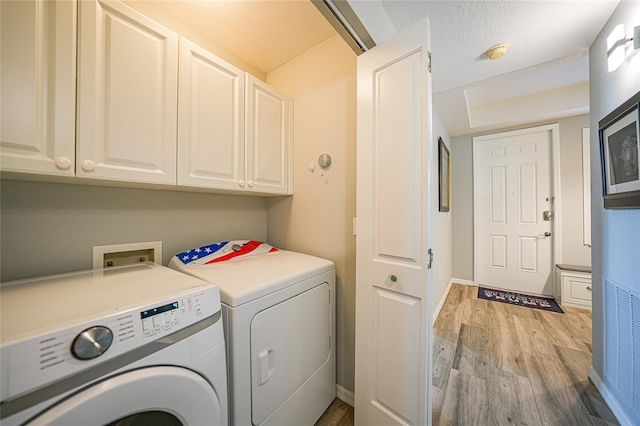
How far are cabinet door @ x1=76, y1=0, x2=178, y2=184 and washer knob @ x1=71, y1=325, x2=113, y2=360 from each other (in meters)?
0.67

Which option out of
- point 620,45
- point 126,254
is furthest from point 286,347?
point 620,45

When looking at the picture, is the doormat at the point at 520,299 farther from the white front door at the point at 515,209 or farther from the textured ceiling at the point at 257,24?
the textured ceiling at the point at 257,24

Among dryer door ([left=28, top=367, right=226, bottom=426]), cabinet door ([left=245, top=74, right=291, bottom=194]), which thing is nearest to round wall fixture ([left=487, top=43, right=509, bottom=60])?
cabinet door ([left=245, top=74, right=291, bottom=194])

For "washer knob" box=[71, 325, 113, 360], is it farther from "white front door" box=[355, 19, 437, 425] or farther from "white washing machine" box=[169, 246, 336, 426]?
"white front door" box=[355, 19, 437, 425]

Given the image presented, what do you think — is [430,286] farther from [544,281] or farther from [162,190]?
[544,281]

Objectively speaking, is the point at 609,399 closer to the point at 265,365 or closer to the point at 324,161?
the point at 265,365

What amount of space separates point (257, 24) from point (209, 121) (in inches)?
29.6

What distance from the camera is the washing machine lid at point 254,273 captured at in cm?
91

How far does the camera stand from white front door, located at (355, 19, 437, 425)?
3.38 feet

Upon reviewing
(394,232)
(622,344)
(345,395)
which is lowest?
(345,395)

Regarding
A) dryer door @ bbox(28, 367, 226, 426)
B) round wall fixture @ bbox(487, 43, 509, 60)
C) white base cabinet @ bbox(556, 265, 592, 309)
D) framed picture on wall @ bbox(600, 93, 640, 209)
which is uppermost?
round wall fixture @ bbox(487, 43, 509, 60)

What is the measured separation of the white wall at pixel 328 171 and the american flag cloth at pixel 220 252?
28 cm

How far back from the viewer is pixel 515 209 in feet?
10.7

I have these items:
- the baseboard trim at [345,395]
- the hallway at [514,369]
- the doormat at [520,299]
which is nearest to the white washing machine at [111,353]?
the baseboard trim at [345,395]
